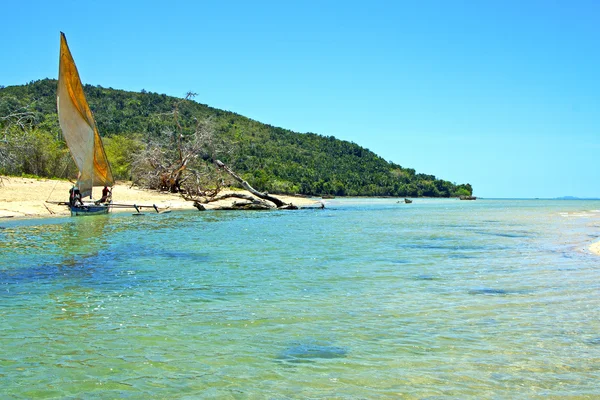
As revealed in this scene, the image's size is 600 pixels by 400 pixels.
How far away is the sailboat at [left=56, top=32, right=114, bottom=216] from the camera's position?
2492 cm

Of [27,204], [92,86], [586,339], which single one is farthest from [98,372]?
[92,86]

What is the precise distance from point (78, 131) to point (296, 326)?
2362cm

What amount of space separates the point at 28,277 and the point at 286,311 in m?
6.28

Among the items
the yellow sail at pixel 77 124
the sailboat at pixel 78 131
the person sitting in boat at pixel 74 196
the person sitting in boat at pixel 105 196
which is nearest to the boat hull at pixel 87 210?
the sailboat at pixel 78 131

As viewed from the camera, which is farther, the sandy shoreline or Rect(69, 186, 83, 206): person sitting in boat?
the sandy shoreline

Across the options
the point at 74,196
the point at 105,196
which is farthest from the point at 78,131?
the point at 105,196

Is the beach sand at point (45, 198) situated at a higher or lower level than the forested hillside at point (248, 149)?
lower

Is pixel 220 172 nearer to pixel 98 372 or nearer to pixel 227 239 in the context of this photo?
pixel 227 239

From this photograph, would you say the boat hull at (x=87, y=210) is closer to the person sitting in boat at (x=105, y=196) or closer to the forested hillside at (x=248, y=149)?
the person sitting in boat at (x=105, y=196)

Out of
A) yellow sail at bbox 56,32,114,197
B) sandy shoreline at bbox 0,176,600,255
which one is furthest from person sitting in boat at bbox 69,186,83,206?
sandy shoreline at bbox 0,176,600,255

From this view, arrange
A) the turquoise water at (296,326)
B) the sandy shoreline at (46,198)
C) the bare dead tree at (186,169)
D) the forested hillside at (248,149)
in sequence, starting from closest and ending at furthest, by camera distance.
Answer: the turquoise water at (296,326), the sandy shoreline at (46,198), the bare dead tree at (186,169), the forested hillside at (248,149)

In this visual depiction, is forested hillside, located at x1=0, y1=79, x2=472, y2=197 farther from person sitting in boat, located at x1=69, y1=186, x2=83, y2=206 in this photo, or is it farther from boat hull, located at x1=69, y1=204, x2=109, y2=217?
person sitting in boat, located at x1=69, y1=186, x2=83, y2=206

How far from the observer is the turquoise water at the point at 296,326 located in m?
4.81

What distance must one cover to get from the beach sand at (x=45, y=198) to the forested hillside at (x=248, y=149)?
11840 mm
